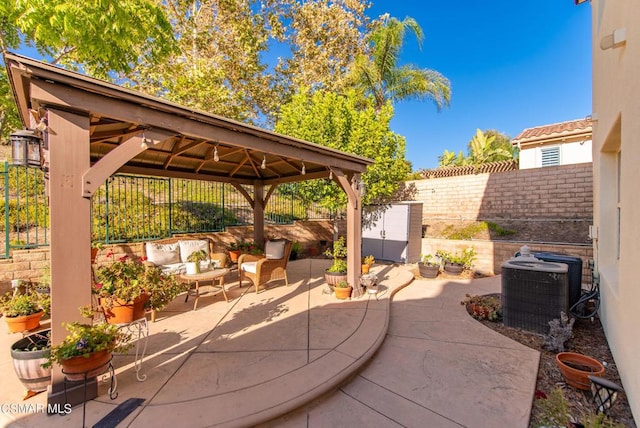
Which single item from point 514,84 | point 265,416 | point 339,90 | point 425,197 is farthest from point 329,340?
point 514,84

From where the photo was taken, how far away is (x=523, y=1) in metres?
10.1

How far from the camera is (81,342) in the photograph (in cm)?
230

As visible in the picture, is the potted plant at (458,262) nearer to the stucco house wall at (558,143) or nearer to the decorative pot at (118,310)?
the decorative pot at (118,310)

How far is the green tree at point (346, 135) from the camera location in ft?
27.1

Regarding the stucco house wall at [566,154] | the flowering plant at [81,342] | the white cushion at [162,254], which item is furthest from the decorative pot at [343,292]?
the stucco house wall at [566,154]

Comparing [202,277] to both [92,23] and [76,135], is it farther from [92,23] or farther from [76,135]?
[92,23]

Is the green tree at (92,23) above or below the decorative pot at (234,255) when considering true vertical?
above

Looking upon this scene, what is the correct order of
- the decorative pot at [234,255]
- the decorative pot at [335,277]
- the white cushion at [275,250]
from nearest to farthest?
the decorative pot at [335,277]
the white cushion at [275,250]
the decorative pot at [234,255]

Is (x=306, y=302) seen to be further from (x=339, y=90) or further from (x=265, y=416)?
(x=339, y=90)

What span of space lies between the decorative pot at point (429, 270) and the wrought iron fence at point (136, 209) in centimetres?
462

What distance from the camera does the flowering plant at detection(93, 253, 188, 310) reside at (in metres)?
3.14

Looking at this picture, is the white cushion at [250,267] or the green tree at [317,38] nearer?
the white cushion at [250,267]

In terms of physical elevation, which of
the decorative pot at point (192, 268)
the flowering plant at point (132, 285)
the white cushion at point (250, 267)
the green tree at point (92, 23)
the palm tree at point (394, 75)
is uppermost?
the palm tree at point (394, 75)

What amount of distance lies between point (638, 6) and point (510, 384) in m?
3.57
